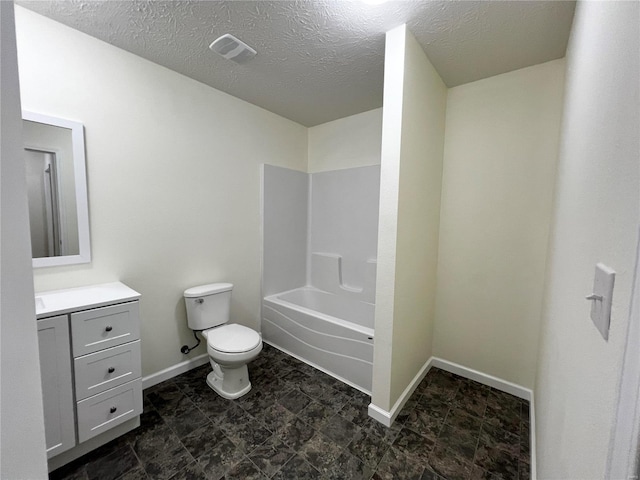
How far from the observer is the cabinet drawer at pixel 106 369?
53.9 inches

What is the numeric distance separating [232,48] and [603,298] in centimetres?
215

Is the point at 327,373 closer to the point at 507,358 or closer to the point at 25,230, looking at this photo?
the point at 507,358

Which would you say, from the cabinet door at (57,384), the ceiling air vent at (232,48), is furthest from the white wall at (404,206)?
the cabinet door at (57,384)

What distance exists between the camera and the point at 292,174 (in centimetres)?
299

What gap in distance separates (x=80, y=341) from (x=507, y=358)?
286 centimetres

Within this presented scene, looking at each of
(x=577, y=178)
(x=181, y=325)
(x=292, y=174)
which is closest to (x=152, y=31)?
(x=292, y=174)

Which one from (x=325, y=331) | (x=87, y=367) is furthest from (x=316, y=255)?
(x=87, y=367)

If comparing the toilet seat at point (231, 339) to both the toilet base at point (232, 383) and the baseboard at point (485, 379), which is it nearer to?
the toilet base at point (232, 383)

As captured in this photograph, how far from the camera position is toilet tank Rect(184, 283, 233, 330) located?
81.7 inches

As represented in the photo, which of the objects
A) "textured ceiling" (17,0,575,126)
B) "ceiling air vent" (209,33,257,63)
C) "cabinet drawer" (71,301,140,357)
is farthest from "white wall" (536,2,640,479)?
"cabinet drawer" (71,301,140,357)

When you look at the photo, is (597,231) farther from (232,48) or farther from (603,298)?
(232,48)

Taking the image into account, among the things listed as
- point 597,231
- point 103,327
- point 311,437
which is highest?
point 597,231

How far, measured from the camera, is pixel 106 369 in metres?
1.45

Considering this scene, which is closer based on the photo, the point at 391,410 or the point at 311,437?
the point at 311,437
